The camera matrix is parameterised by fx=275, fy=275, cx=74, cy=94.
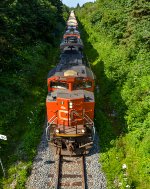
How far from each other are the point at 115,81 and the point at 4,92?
28.6ft

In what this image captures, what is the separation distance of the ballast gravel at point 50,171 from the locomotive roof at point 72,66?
4265 millimetres

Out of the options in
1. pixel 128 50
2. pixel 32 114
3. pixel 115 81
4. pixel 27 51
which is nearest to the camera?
pixel 32 114

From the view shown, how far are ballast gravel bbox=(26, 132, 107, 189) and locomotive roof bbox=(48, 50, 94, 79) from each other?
4265mm

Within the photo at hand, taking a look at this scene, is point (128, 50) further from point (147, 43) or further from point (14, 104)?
point (14, 104)

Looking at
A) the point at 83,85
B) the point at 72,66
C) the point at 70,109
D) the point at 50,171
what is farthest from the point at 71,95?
the point at 50,171

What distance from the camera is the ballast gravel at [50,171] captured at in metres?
12.8

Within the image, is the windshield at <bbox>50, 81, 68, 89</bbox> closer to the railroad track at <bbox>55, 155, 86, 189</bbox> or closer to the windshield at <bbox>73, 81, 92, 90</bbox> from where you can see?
the windshield at <bbox>73, 81, 92, 90</bbox>


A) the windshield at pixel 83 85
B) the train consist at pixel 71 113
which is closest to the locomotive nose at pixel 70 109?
the train consist at pixel 71 113

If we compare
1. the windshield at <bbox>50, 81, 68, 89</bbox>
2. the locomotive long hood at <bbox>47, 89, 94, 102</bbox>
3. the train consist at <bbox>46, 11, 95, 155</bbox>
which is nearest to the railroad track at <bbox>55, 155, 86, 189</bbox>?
the train consist at <bbox>46, 11, 95, 155</bbox>

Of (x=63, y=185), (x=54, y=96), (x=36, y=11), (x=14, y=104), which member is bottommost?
(x=63, y=185)

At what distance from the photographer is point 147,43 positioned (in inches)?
874

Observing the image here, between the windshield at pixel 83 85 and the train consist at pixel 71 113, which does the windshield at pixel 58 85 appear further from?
the windshield at pixel 83 85

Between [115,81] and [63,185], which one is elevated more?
[115,81]

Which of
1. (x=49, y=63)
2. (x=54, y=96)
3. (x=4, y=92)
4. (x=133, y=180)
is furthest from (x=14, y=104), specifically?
(x=49, y=63)
